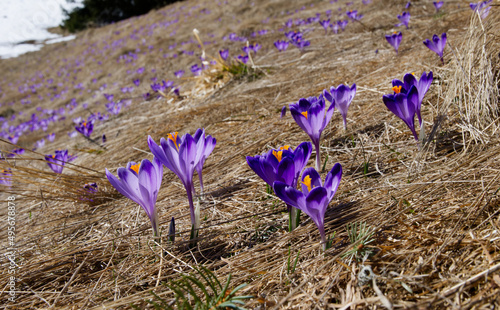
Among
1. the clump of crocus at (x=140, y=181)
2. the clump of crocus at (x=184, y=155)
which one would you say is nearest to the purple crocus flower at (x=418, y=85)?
the clump of crocus at (x=184, y=155)

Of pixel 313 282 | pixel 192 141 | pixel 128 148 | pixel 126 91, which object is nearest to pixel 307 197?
pixel 313 282

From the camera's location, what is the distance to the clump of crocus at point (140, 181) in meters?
1.32

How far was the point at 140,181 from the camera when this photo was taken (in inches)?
52.9

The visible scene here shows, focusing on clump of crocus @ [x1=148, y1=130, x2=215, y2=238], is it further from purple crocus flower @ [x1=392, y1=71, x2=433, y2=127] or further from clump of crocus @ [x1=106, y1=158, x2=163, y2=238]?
purple crocus flower @ [x1=392, y1=71, x2=433, y2=127]

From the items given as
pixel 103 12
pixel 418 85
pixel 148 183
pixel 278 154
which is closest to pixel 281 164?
pixel 278 154

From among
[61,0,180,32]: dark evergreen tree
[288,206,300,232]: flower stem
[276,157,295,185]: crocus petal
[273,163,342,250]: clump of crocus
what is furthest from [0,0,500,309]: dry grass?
[61,0,180,32]: dark evergreen tree

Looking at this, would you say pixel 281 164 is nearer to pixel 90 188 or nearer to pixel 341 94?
pixel 341 94

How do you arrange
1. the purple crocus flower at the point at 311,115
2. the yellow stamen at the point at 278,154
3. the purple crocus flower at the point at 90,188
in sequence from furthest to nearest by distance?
the purple crocus flower at the point at 90,188 → the purple crocus flower at the point at 311,115 → the yellow stamen at the point at 278,154

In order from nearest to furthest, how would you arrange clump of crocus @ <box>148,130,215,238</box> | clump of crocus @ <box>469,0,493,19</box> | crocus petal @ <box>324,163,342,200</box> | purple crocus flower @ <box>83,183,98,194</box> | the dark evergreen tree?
crocus petal @ <box>324,163,342,200</box> < clump of crocus @ <box>148,130,215,238</box> < clump of crocus @ <box>469,0,493,19</box> < purple crocus flower @ <box>83,183,98,194</box> < the dark evergreen tree

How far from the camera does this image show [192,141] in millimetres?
1428

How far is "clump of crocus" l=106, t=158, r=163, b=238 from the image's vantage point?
1325 mm

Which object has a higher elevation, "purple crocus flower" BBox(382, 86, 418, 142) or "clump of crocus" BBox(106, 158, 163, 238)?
"clump of crocus" BBox(106, 158, 163, 238)

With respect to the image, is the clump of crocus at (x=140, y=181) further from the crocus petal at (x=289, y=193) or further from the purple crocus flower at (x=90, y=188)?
the purple crocus flower at (x=90, y=188)

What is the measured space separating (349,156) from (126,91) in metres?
8.31
